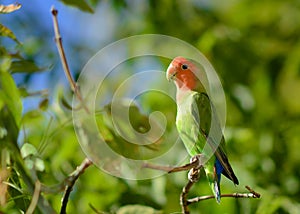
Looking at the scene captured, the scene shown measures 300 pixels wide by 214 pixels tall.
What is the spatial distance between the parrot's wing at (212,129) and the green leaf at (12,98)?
30 cm

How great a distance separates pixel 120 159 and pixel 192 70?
10.2 inches

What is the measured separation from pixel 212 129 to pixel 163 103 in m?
1.25

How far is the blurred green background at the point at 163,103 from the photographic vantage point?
3.65ft

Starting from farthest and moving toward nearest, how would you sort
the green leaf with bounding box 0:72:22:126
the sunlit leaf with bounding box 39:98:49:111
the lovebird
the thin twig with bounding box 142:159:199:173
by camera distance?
the sunlit leaf with bounding box 39:98:49:111 < the green leaf with bounding box 0:72:22:126 < the lovebird < the thin twig with bounding box 142:159:199:173

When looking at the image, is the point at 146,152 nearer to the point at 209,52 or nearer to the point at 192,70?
the point at 192,70

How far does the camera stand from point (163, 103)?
2.22m

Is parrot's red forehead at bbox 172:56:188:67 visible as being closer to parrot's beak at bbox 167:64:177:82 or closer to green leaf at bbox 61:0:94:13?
parrot's beak at bbox 167:64:177:82

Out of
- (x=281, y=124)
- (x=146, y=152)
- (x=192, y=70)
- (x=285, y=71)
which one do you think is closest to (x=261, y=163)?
(x=281, y=124)

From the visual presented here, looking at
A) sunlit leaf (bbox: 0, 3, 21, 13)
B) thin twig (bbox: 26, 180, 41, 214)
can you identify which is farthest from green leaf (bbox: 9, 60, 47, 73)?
thin twig (bbox: 26, 180, 41, 214)

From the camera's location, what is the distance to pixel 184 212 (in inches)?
38.7

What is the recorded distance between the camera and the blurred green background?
1112mm

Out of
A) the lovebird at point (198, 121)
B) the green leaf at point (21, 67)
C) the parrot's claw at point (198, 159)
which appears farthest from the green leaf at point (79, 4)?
the parrot's claw at point (198, 159)

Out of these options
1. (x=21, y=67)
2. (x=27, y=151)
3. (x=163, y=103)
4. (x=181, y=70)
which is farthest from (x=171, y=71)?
(x=163, y=103)

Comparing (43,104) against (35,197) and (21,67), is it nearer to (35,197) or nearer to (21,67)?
(21,67)
